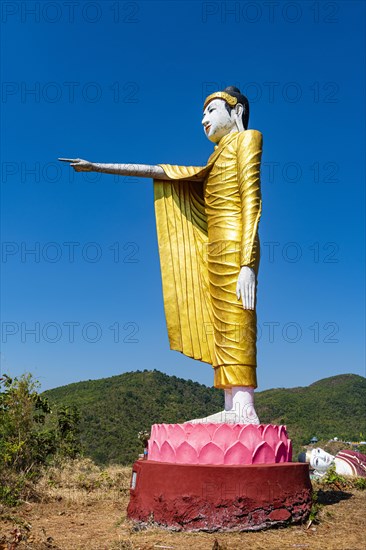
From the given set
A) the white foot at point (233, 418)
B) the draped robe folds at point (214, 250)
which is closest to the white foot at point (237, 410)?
the white foot at point (233, 418)

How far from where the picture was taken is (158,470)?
15.1 feet

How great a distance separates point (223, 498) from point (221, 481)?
5.0 inches

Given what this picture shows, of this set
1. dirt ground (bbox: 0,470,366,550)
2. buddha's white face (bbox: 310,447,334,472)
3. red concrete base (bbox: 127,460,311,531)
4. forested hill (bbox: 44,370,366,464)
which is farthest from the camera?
forested hill (bbox: 44,370,366,464)

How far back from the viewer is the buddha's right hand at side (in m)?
5.65

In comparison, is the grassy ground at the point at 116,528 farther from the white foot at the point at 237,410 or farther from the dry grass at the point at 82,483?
the white foot at the point at 237,410

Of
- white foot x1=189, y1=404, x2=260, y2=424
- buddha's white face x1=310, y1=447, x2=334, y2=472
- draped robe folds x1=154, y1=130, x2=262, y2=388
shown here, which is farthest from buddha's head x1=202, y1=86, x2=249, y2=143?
buddha's white face x1=310, y1=447, x2=334, y2=472

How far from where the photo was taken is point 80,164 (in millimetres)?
5668

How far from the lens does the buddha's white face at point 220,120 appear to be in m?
5.97

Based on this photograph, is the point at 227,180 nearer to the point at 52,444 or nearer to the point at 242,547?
the point at 242,547

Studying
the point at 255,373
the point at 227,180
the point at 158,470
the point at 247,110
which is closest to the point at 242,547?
the point at 158,470

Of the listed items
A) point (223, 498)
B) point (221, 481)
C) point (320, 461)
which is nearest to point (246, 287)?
point (221, 481)

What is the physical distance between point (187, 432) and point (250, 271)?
1606 mm

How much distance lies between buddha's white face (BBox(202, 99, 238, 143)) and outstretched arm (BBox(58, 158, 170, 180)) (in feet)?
2.38

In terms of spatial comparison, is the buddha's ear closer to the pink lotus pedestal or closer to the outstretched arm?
the outstretched arm
